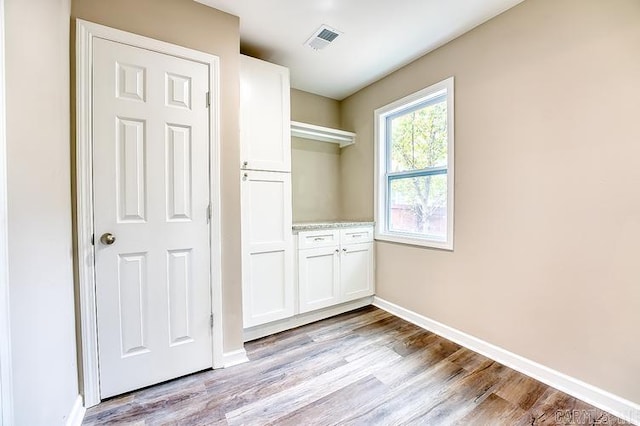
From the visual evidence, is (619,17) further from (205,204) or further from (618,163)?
(205,204)

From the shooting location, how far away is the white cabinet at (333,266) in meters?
2.51

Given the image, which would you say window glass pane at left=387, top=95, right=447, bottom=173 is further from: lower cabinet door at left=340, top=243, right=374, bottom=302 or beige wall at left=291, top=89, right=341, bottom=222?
lower cabinet door at left=340, top=243, right=374, bottom=302

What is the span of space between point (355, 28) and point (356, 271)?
7.26ft

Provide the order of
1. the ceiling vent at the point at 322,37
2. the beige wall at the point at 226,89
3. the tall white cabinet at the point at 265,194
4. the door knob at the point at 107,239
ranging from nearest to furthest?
the door knob at the point at 107,239, the beige wall at the point at 226,89, the ceiling vent at the point at 322,37, the tall white cabinet at the point at 265,194

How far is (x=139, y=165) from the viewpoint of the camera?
1.63 m

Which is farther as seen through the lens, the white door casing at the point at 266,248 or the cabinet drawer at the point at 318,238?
the cabinet drawer at the point at 318,238

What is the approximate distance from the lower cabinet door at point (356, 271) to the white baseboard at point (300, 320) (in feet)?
0.37

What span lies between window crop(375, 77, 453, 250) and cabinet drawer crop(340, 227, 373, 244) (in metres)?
0.10

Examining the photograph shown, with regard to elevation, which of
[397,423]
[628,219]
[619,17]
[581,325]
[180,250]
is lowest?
[397,423]

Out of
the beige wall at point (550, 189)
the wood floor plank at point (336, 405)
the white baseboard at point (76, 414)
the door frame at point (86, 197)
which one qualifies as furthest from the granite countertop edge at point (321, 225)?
the white baseboard at point (76, 414)

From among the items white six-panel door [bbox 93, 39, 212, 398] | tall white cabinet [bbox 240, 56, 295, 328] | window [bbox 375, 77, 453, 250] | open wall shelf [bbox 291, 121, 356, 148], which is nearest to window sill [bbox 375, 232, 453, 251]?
window [bbox 375, 77, 453, 250]

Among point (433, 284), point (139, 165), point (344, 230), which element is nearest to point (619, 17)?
point (433, 284)

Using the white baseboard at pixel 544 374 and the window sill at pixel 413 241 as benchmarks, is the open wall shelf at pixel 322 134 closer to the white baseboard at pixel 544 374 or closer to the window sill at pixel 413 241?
the window sill at pixel 413 241

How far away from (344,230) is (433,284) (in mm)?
972
